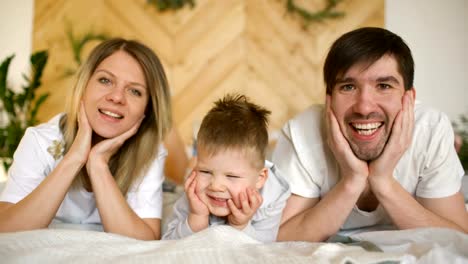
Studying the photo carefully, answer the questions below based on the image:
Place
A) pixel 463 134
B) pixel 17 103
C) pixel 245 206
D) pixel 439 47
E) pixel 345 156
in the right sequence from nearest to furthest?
pixel 245 206 → pixel 345 156 → pixel 463 134 → pixel 439 47 → pixel 17 103

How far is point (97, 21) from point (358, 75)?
281 cm

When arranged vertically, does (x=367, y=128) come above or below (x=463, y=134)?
below

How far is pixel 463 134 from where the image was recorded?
9.39 feet

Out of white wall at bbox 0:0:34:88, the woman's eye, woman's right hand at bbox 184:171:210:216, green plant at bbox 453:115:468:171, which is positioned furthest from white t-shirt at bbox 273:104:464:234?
white wall at bbox 0:0:34:88

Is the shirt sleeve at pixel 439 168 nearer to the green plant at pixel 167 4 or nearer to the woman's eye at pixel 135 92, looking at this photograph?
the woman's eye at pixel 135 92

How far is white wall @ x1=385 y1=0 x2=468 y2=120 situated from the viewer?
3.14 meters

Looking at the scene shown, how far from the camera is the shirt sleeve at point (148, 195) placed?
1455 mm

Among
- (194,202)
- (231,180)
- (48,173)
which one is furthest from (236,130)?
(48,173)

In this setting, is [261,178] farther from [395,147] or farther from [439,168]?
[439,168]

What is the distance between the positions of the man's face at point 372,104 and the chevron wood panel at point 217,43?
6.04 ft

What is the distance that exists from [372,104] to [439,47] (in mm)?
2221

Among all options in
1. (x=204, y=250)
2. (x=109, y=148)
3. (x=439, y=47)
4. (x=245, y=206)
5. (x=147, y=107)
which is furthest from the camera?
(x=439, y=47)

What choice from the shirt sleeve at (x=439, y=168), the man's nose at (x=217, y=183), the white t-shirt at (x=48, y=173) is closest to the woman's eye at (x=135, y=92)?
the white t-shirt at (x=48, y=173)

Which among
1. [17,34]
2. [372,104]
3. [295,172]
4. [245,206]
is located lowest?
[245,206]
